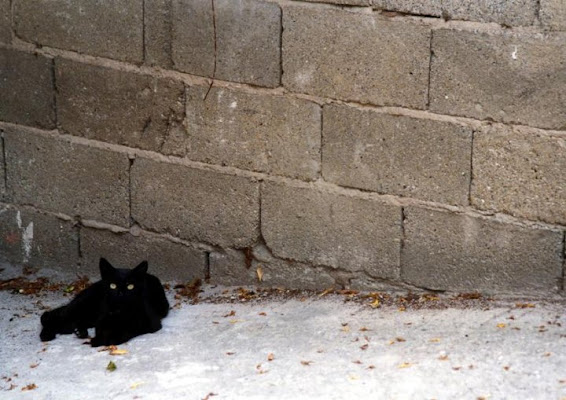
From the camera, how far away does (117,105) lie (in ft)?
23.3

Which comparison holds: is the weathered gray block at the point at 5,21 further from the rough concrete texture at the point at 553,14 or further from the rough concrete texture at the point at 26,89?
the rough concrete texture at the point at 553,14

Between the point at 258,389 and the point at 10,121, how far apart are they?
304 cm

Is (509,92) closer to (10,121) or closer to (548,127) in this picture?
(548,127)

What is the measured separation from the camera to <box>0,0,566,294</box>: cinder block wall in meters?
5.91

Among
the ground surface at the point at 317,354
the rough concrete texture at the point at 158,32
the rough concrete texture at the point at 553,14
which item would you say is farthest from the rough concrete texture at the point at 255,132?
the rough concrete texture at the point at 553,14

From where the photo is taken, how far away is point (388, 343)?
19.2 feet

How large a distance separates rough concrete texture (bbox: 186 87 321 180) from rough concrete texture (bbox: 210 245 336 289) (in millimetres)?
537

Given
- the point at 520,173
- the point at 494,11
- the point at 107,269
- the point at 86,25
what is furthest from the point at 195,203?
the point at 494,11

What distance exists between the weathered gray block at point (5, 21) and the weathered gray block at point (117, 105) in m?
0.43

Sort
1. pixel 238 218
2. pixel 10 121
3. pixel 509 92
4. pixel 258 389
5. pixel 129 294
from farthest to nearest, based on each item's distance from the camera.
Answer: pixel 10 121 < pixel 238 218 < pixel 129 294 < pixel 509 92 < pixel 258 389

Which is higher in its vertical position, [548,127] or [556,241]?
[548,127]

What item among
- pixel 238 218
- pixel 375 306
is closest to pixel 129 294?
pixel 238 218

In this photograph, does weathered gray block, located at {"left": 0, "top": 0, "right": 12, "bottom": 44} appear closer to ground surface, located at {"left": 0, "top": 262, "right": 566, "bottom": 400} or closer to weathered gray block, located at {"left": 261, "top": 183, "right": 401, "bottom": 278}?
ground surface, located at {"left": 0, "top": 262, "right": 566, "bottom": 400}

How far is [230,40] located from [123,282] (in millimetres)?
1482
